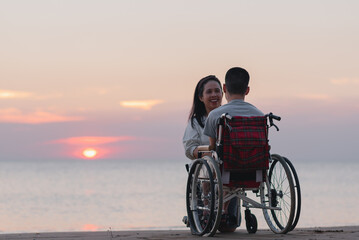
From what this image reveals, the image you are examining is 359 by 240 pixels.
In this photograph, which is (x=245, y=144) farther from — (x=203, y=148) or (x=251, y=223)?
(x=251, y=223)

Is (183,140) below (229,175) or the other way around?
the other way around

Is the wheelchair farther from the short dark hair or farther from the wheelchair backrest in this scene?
the short dark hair

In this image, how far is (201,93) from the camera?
713 centimetres

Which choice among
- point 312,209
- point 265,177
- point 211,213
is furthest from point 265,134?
point 312,209

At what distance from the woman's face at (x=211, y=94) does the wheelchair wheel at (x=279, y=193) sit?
1.07m

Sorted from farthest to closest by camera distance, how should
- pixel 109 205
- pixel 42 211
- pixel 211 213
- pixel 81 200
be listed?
1. pixel 81 200
2. pixel 109 205
3. pixel 42 211
4. pixel 211 213

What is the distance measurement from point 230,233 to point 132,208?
23677 mm

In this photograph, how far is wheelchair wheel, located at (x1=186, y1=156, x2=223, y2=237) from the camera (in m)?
5.89

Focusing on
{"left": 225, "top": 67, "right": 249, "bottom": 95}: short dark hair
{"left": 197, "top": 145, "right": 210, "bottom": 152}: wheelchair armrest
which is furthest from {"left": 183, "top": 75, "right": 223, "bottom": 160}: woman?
{"left": 225, "top": 67, "right": 249, "bottom": 95}: short dark hair

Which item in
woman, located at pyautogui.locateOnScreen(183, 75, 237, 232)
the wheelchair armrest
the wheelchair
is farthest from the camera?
woman, located at pyautogui.locateOnScreen(183, 75, 237, 232)

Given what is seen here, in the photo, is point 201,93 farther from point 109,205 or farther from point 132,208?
point 109,205

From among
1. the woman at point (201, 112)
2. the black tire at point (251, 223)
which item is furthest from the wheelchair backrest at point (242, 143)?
the woman at point (201, 112)

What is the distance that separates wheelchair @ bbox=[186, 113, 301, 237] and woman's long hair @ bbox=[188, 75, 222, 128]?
0.97 metres

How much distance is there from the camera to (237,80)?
239 inches
